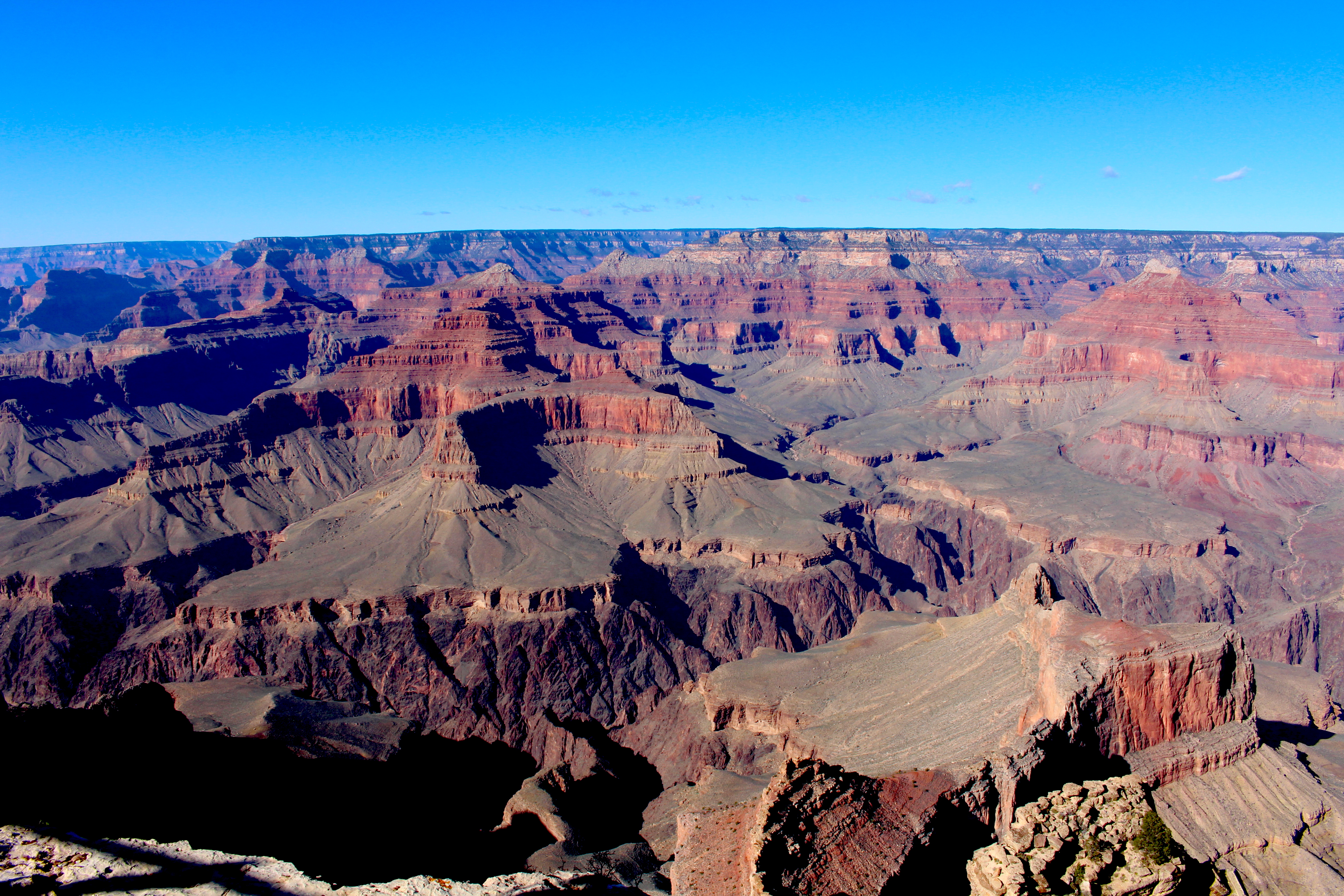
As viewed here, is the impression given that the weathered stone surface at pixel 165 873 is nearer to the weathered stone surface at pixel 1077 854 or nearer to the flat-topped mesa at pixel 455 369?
the weathered stone surface at pixel 1077 854

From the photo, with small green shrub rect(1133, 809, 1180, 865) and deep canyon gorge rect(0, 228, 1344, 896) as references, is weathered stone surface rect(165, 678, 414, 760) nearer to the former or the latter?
deep canyon gorge rect(0, 228, 1344, 896)

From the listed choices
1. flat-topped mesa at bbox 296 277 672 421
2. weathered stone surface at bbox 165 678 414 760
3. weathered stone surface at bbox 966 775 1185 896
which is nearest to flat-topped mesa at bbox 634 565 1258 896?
weathered stone surface at bbox 966 775 1185 896

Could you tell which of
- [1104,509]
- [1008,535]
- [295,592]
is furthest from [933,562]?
[295,592]

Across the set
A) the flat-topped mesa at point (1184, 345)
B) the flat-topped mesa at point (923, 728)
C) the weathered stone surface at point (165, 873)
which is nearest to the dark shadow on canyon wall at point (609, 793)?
the flat-topped mesa at point (923, 728)

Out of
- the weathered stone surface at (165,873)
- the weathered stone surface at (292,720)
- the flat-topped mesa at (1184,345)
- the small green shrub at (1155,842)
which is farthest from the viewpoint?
the flat-topped mesa at (1184,345)

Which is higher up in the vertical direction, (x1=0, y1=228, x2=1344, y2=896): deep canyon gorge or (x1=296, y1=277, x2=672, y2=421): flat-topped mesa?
(x1=296, y1=277, x2=672, y2=421): flat-topped mesa

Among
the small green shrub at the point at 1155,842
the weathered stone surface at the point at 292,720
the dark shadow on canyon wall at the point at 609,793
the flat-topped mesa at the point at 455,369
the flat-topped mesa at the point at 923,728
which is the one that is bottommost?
the dark shadow on canyon wall at the point at 609,793

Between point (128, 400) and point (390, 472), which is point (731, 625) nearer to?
point (390, 472)
